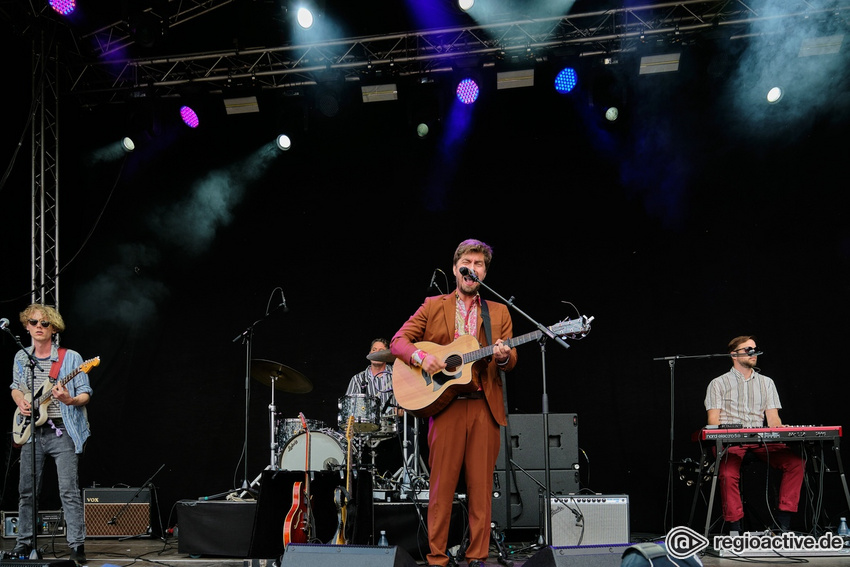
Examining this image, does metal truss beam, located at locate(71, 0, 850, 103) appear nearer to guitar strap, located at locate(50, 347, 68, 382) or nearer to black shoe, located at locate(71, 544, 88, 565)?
guitar strap, located at locate(50, 347, 68, 382)

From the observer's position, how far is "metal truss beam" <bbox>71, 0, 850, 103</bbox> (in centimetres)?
730

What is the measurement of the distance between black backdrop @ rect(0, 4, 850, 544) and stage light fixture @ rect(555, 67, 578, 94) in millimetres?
301

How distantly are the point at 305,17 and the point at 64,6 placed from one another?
227cm

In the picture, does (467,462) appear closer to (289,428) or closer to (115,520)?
(289,428)

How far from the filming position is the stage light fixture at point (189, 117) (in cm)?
848

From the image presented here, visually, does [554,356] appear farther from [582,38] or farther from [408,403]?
[408,403]

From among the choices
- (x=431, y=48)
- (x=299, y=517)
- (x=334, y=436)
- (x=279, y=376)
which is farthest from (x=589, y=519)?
(x=431, y=48)

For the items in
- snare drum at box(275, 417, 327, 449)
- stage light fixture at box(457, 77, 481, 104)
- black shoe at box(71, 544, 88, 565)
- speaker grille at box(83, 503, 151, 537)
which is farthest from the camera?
stage light fixture at box(457, 77, 481, 104)

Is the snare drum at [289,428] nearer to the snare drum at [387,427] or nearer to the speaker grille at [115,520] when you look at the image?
the snare drum at [387,427]

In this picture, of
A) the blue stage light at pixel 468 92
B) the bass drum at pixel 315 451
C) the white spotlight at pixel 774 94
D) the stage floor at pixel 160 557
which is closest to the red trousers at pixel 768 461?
the stage floor at pixel 160 557

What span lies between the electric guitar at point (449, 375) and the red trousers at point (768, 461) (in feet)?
9.21

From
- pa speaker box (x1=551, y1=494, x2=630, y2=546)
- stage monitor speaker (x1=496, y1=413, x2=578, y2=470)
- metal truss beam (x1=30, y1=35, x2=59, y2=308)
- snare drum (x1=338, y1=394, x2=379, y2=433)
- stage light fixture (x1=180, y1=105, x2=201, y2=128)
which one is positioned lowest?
pa speaker box (x1=551, y1=494, x2=630, y2=546)

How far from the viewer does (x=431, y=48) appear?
7.86 metres

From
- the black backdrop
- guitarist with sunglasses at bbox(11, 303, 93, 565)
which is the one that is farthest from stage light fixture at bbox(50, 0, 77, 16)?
guitarist with sunglasses at bbox(11, 303, 93, 565)
